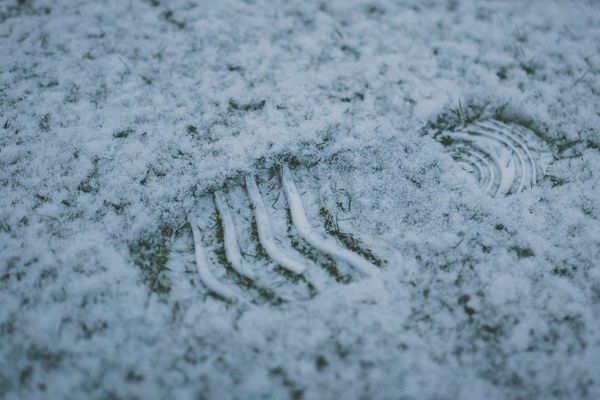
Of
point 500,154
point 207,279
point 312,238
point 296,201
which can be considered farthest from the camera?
point 500,154

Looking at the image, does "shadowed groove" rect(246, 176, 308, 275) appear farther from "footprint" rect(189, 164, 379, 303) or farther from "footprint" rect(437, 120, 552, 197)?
"footprint" rect(437, 120, 552, 197)

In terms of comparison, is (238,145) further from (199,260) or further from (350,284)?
(350,284)

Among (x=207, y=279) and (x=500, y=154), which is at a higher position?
(x=500, y=154)

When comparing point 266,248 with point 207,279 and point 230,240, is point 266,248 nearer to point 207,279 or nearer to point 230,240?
point 230,240

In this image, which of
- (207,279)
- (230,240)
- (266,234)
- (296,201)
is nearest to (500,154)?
(296,201)

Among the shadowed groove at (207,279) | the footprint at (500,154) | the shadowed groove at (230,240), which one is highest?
the footprint at (500,154)

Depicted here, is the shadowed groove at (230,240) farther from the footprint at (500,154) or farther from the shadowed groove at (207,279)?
the footprint at (500,154)

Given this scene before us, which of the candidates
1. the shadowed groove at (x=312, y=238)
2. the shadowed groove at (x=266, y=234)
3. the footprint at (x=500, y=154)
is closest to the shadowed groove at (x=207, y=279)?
the shadowed groove at (x=266, y=234)
